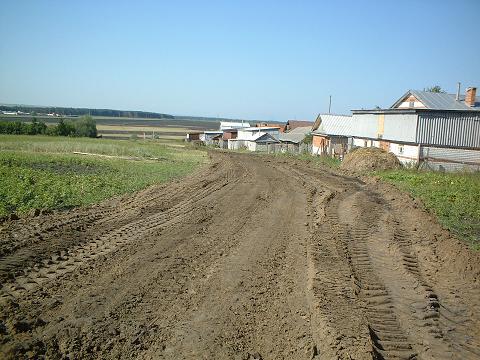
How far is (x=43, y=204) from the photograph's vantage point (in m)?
13.2

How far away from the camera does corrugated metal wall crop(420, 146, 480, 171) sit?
25.5 metres

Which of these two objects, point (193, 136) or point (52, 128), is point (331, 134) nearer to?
point (193, 136)

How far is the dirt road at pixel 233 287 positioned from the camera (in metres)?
5.29

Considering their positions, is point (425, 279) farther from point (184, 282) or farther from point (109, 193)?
point (109, 193)

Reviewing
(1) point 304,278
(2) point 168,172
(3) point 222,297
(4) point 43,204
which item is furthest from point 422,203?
(2) point 168,172

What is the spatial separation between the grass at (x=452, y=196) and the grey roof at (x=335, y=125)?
73.3 feet

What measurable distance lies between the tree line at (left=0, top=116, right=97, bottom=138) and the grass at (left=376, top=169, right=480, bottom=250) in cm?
6586

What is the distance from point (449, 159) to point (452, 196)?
1144 centimetres

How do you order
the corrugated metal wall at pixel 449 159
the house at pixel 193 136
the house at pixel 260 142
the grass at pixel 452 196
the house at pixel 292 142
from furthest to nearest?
the house at pixel 193 136, the house at pixel 260 142, the house at pixel 292 142, the corrugated metal wall at pixel 449 159, the grass at pixel 452 196

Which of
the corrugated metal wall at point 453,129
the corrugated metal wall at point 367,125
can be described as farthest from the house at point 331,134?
the corrugated metal wall at point 453,129

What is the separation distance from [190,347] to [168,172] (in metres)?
20.8

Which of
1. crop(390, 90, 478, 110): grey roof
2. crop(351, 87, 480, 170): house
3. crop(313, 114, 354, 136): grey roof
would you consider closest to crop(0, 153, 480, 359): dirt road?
crop(351, 87, 480, 170): house

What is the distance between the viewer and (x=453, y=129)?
27688mm

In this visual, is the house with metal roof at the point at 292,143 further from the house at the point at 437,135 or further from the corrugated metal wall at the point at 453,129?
the corrugated metal wall at the point at 453,129
